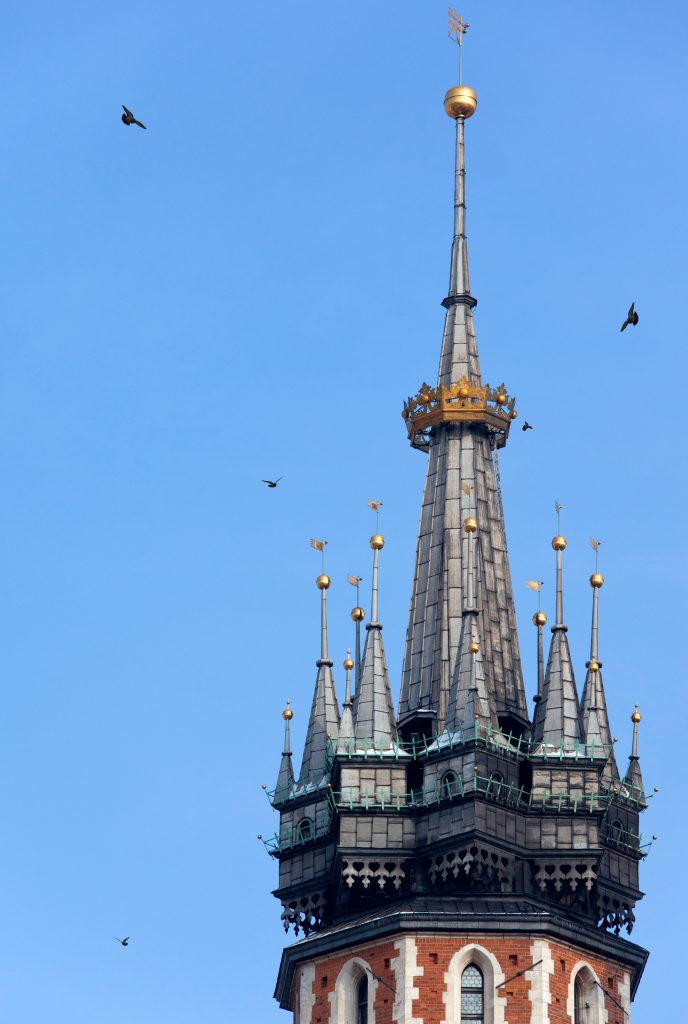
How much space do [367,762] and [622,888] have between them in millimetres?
6747

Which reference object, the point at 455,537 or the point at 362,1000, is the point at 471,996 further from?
the point at 455,537

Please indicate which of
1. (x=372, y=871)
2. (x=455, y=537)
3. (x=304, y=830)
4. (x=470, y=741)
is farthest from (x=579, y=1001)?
(x=455, y=537)

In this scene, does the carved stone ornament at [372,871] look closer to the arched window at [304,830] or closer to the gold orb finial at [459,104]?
the arched window at [304,830]

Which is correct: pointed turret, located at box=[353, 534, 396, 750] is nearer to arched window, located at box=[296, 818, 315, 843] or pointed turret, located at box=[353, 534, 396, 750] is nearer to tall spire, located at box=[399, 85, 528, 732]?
tall spire, located at box=[399, 85, 528, 732]

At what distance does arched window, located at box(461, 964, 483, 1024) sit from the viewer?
9312 cm

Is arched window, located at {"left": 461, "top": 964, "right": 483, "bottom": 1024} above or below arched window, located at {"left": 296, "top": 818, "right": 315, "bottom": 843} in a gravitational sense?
below

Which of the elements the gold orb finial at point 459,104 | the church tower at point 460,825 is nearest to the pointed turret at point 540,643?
the church tower at point 460,825

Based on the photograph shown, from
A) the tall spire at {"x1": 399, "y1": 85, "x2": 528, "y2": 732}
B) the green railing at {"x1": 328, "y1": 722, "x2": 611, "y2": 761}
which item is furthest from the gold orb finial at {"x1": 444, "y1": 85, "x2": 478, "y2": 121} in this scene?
the green railing at {"x1": 328, "y1": 722, "x2": 611, "y2": 761}

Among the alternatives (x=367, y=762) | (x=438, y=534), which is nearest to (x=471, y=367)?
(x=438, y=534)

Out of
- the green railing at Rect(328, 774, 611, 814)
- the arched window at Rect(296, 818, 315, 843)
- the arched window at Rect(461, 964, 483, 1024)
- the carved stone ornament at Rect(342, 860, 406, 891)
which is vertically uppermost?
the arched window at Rect(296, 818, 315, 843)

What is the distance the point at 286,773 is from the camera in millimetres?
100438

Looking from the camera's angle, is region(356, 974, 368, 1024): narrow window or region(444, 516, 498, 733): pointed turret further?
region(444, 516, 498, 733): pointed turret

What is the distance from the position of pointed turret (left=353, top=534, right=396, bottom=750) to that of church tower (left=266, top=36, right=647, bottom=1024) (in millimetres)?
48

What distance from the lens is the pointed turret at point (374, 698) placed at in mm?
97375
